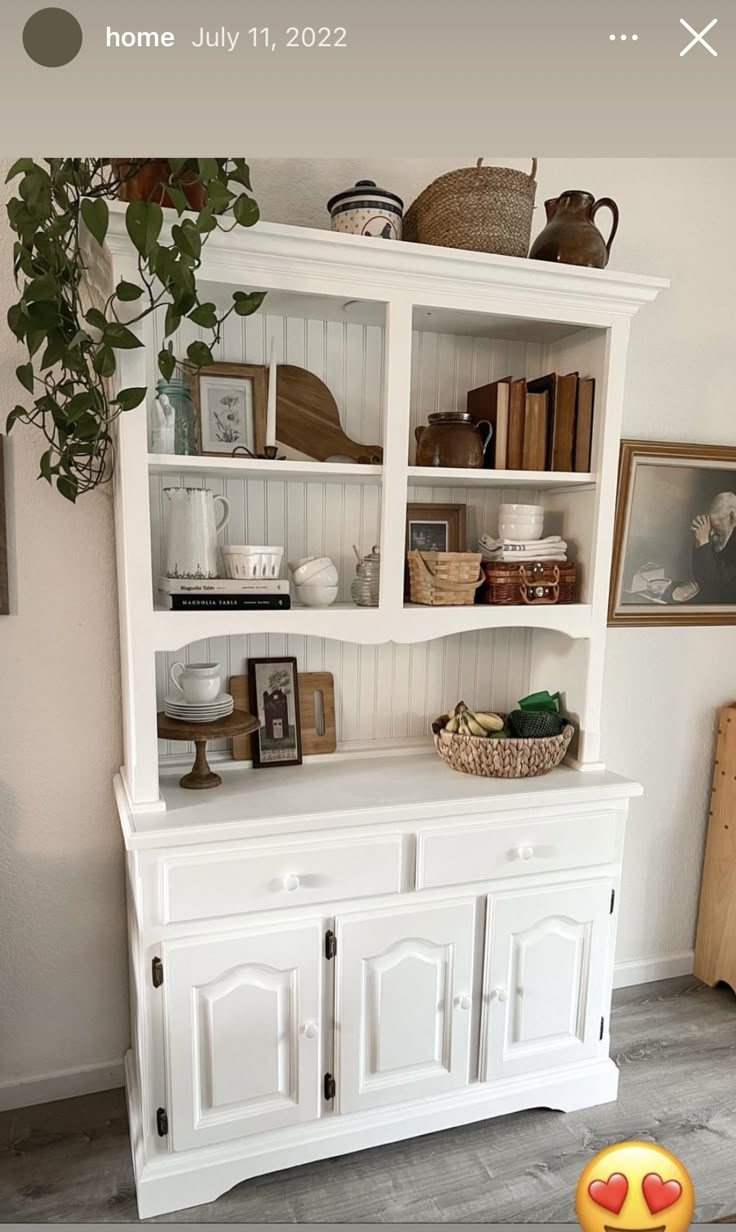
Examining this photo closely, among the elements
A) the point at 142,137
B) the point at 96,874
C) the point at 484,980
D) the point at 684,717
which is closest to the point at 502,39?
the point at 142,137

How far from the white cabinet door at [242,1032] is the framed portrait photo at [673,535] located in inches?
54.2

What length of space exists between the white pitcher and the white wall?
0.28 meters

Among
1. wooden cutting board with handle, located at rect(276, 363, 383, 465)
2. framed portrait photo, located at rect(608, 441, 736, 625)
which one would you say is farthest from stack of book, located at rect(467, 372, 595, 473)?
framed portrait photo, located at rect(608, 441, 736, 625)

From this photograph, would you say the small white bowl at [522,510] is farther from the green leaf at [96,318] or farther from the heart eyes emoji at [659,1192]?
the heart eyes emoji at [659,1192]

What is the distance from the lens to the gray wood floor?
5.40 ft

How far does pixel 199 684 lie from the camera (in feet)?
5.71

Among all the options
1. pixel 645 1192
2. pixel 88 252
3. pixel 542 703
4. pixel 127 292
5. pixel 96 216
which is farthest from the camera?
pixel 542 703

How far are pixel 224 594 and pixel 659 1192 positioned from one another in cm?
130

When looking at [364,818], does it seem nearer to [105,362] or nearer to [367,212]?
[105,362]

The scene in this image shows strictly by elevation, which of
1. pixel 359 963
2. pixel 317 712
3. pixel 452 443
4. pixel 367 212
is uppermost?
pixel 367 212

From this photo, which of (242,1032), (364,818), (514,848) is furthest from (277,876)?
(514,848)

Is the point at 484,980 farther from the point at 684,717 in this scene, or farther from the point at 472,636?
the point at 684,717

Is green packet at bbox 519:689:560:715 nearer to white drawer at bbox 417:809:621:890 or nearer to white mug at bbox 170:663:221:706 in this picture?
white drawer at bbox 417:809:621:890

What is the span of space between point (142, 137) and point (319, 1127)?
1906mm
